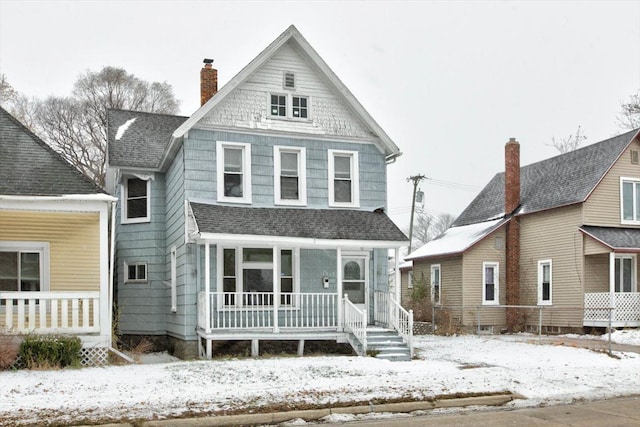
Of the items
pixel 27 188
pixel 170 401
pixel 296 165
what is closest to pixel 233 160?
pixel 296 165

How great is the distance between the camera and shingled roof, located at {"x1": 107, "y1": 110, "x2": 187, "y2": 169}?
830 inches

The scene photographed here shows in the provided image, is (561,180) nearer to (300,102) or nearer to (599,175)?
(599,175)

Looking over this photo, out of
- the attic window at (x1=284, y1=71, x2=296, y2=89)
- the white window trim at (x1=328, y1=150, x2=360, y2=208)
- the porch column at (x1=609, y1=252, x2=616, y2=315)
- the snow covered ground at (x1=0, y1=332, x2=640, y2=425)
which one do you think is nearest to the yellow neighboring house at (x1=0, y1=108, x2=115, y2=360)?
the snow covered ground at (x1=0, y1=332, x2=640, y2=425)

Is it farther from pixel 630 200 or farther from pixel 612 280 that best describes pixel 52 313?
pixel 630 200

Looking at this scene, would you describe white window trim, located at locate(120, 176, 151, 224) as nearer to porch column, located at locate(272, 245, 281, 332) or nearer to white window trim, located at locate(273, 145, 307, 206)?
white window trim, located at locate(273, 145, 307, 206)

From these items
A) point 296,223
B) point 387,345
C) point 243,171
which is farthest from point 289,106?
point 387,345

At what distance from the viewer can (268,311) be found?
17953 mm

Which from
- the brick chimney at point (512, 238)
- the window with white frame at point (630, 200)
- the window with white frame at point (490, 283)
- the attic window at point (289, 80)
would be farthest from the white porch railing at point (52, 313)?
the window with white frame at point (630, 200)

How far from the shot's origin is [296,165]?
1928cm

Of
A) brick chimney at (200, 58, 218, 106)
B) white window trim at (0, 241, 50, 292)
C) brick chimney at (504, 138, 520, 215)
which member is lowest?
white window trim at (0, 241, 50, 292)

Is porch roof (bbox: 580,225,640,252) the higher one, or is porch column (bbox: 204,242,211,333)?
porch roof (bbox: 580,225,640,252)

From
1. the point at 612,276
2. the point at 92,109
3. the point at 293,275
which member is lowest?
the point at 612,276

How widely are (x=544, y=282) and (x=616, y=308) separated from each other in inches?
151

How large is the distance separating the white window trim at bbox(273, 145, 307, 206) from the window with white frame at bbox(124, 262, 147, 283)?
5.35 meters
